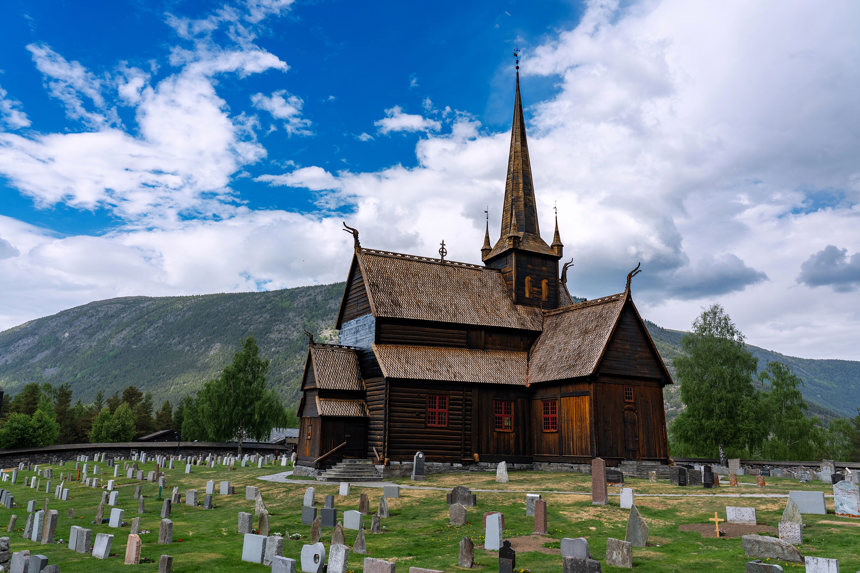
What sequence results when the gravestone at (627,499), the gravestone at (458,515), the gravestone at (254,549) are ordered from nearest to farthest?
the gravestone at (254,549), the gravestone at (458,515), the gravestone at (627,499)

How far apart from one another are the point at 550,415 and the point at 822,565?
2281cm

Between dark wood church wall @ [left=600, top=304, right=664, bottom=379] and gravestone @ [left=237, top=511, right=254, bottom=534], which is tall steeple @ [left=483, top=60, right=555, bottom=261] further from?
gravestone @ [left=237, top=511, right=254, bottom=534]

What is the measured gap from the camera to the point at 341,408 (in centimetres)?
3116

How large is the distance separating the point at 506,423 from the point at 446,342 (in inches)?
220

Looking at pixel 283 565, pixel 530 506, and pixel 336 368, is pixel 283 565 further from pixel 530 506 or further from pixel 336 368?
pixel 336 368

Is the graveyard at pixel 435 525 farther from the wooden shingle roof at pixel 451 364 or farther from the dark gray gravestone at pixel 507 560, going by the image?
the wooden shingle roof at pixel 451 364

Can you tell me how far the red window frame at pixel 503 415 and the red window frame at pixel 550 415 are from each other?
5.96ft

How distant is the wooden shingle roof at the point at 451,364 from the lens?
3108cm

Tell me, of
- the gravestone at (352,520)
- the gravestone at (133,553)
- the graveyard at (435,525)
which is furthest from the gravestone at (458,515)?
the gravestone at (133,553)

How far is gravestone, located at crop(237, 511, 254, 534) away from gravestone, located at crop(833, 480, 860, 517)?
54.4 ft

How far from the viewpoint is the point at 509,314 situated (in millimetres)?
36156

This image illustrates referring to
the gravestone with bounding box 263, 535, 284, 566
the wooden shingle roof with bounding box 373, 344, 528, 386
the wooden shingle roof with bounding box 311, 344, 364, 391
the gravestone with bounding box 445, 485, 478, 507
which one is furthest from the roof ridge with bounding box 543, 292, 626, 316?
the gravestone with bounding box 263, 535, 284, 566

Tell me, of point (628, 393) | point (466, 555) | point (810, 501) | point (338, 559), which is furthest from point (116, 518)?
point (628, 393)

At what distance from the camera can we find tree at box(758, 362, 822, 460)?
46.2 meters
